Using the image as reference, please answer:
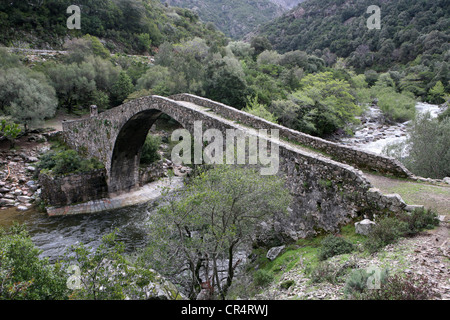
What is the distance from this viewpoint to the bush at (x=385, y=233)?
22.1 ft

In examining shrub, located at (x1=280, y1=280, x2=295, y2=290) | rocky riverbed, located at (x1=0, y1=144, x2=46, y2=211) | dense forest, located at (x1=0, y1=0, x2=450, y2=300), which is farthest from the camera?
rocky riverbed, located at (x1=0, y1=144, x2=46, y2=211)

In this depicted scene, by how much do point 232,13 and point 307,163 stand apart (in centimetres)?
14733

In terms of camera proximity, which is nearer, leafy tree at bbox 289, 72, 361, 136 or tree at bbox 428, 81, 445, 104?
leafy tree at bbox 289, 72, 361, 136

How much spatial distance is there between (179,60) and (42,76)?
663 inches

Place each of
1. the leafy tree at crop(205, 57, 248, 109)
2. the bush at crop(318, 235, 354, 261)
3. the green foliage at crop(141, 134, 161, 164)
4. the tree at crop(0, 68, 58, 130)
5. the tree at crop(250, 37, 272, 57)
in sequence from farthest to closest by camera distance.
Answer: the tree at crop(250, 37, 272, 57), the leafy tree at crop(205, 57, 248, 109), the green foliage at crop(141, 134, 161, 164), the tree at crop(0, 68, 58, 130), the bush at crop(318, 235, 354, 261)

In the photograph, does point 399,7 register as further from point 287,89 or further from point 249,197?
point 249,197

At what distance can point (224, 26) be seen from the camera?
128250 mm

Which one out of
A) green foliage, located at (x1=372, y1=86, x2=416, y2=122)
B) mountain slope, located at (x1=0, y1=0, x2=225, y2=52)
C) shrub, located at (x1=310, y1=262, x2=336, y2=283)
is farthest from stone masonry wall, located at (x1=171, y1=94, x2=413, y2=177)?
mountain slope, located at (x1=0, y1=0, x2=225, y2=52)

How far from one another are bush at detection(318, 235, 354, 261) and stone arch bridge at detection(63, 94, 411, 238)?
1005mm

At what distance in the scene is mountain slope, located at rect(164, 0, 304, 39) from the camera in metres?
127

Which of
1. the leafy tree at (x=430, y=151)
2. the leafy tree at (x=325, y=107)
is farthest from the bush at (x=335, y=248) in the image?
the leafy tree at (x=325, y=107)

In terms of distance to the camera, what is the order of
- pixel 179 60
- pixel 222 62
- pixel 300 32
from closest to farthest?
pixel 222 62
pixel 179 60
pixel 300 32

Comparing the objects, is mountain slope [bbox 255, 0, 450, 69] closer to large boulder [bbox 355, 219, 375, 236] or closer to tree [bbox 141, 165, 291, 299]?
large boulder [bbox 355, 219, 375, 236]
